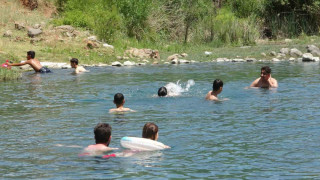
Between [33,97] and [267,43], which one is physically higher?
[267,43]

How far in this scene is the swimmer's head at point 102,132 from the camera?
9.20 meters

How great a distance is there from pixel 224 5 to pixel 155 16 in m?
12.5

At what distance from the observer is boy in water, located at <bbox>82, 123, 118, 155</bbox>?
9219 mm

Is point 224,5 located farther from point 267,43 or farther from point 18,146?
point 18,146

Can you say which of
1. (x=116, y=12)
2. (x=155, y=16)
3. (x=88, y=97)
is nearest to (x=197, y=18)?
(x=155, y=16)

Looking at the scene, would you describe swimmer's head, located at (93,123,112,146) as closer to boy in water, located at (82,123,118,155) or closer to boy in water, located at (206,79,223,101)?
boy in water, located at (82,123,118,155)

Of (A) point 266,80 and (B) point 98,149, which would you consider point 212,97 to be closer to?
(A) point 266,80

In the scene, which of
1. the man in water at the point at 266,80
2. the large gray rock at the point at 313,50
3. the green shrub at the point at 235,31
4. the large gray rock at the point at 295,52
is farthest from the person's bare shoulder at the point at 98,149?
the green shrub at the point at 235,31

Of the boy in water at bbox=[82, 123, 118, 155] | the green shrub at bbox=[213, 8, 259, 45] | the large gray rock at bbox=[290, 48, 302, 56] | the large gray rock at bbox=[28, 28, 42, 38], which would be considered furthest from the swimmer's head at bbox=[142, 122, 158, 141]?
the green shrub at bbox=[213, 8, 259, 45]

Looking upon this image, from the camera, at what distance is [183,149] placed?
9789 millimetres

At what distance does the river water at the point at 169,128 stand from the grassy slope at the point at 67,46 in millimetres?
6454

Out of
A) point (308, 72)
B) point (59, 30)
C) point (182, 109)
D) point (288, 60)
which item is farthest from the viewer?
point (59, 30)

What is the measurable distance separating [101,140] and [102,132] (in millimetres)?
184

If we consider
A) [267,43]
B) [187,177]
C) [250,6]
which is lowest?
[187,177]
